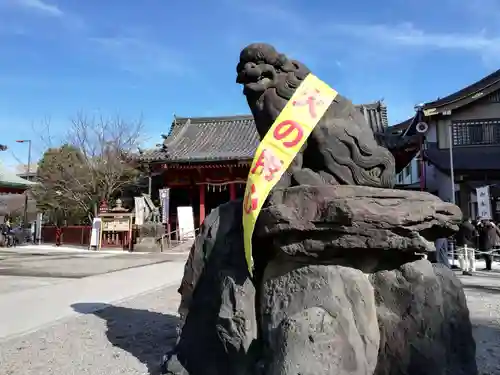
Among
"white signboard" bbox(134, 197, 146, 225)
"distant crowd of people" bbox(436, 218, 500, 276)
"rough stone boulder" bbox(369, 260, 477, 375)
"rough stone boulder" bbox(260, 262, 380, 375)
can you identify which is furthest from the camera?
"white signboard" bbox(134, 197, 146, 225)

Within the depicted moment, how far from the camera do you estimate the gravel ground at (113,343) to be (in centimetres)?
411

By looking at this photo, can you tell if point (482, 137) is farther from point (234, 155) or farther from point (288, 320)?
point (288, 320)

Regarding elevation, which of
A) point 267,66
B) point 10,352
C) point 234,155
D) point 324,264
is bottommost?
point 10,352

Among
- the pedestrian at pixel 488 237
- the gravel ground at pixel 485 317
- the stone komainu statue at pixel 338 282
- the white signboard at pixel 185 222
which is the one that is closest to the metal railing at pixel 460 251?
the pedestrian at pixel 488 237

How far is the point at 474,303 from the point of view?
699 cm

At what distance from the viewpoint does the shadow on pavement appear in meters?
4.59

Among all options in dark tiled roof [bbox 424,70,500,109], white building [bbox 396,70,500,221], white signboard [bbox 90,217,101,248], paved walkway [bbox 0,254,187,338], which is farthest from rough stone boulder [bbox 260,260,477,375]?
white signboard [bbox 90,217,101,248]

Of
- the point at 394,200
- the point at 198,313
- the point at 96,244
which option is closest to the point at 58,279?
the point at 198,313

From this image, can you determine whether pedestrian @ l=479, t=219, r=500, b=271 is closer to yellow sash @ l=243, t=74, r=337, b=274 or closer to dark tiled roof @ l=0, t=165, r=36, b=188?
yellow sash @ l=243, t=74, r=337, b=274

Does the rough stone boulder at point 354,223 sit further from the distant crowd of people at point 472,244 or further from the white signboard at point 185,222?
the white signboard at point 185,222

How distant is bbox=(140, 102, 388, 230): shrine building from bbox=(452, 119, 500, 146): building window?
374 cm

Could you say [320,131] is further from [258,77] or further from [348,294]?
[348,294]

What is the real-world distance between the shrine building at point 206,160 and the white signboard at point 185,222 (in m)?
1.14

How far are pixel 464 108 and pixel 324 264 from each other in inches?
740
